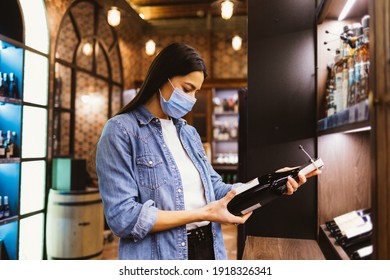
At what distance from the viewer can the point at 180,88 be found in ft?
4.09

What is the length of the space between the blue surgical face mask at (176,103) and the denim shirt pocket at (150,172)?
19 cm

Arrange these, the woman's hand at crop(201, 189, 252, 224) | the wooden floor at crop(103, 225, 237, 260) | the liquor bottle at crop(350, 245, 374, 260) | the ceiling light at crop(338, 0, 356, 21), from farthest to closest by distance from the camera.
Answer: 1. the wooden floor at crop(103, 225, 237, 260)
2. the ceiling light at crop(338, 0, 356, 21)
3. the woman's hand at crop(201, 189, 252, 224)
4. the liquor bottle at crop(350, 245, 374, 260)

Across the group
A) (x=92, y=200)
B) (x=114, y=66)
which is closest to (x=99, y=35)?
(x=114, y=66)

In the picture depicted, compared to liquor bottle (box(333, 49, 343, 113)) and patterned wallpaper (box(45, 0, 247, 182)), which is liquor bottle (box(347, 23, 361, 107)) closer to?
liquor bottle (box(333, 49, 343, 113))

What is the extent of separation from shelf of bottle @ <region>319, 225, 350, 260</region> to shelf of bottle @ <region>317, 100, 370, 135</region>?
0.40 m

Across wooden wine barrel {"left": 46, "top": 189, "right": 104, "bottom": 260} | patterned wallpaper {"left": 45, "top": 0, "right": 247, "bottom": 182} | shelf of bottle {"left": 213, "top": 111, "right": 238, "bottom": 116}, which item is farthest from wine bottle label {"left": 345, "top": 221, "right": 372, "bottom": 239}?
shelf of bottle {"left": 213, "top": 111, "right": 238, "bottom": 116}

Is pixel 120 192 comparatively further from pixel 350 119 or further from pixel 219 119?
pixel 219 119

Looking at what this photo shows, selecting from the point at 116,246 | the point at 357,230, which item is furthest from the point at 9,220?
the point at 357,230

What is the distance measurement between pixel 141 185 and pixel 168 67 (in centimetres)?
41

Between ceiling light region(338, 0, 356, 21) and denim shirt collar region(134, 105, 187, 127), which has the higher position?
ceiling light region(338, 0, 356, 21)

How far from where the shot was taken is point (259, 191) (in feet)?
3.79

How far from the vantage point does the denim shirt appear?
1079mm

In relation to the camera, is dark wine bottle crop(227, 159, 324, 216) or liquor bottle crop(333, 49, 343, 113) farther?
liquor bottle crop(333, 49, 343, 113)
